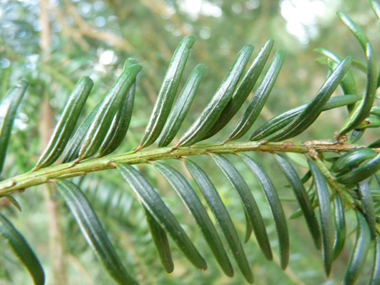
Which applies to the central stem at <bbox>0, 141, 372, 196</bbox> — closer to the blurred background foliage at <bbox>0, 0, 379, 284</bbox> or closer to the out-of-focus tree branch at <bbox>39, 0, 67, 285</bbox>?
the blurred background foliage at <bbox>0, 0, 379, 284</bbox>

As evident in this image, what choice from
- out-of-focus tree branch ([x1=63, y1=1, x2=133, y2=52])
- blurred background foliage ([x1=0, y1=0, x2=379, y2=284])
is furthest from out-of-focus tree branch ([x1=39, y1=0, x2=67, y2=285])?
out-of-focus tree branch ([x1=63, y1=1, x2=133, y2=52])

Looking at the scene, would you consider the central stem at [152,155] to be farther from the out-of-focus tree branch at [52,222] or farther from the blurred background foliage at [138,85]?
the out-of-focus tree branch at [52,222]

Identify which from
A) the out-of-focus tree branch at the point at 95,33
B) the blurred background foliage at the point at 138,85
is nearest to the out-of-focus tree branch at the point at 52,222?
the blurred background foliage at the point at 138,85

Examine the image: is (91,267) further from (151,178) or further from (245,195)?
(245,195)

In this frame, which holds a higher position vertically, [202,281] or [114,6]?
[114,6]

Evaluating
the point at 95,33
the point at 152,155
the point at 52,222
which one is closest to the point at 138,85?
the point at 95,33

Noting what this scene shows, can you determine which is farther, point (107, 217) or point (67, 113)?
point (107, 217)

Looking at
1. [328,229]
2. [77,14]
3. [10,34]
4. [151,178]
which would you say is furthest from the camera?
[77,14]

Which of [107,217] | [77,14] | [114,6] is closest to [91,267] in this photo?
[107,217]
